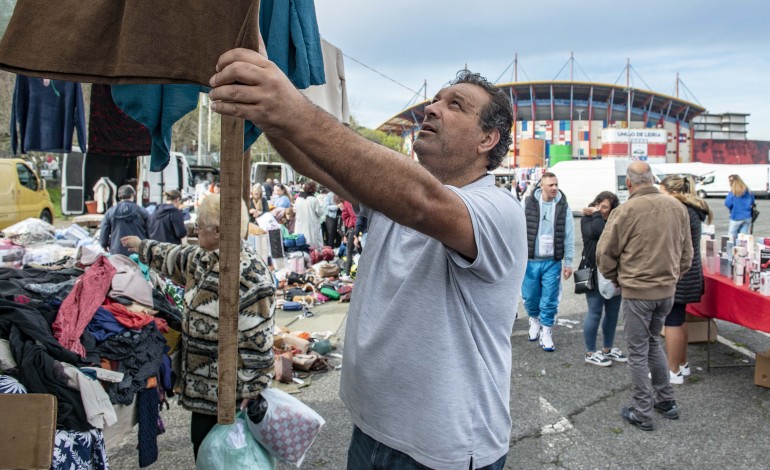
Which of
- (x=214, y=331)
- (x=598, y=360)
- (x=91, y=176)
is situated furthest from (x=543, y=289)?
(x=91, y=176)

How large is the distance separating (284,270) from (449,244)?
29.7 feet

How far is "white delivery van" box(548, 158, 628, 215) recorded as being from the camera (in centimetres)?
2222

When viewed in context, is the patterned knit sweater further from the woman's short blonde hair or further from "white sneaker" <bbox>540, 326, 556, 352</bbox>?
"white sneaker" <bbox>540, 326, 556, 352</bbox>

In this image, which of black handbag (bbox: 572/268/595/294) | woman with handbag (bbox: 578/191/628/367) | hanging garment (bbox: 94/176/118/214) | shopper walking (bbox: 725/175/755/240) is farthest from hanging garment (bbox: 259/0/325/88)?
hanging garment (bbox: 94/176/118/214)

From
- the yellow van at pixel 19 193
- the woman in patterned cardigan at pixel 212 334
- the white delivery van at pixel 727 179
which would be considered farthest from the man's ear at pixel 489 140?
the white delivery van at pixel 727 179

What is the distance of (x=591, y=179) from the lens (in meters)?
23.0

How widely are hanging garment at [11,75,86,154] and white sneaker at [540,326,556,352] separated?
5.45 metres

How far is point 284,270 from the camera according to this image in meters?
10.1

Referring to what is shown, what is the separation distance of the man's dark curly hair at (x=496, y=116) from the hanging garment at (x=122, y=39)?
84 cm

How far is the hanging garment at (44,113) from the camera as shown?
→ 467 centimetres

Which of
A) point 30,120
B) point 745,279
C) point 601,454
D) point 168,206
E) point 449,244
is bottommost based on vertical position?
point 601,454

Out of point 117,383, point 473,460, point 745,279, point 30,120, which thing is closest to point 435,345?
point 473,460

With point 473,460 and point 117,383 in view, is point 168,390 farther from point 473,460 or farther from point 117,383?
point 473,460

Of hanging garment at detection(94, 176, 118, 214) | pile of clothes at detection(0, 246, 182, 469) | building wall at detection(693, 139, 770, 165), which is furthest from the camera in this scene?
building wall at detection(693, 139, 770, 165)
